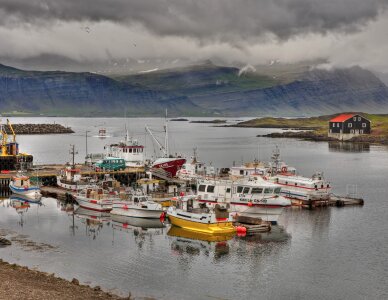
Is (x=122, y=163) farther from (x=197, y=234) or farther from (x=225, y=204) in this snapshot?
(x=197, y=234)

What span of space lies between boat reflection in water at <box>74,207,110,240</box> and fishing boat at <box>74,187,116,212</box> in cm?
53

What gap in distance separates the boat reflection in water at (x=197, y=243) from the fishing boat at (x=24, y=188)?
22.6 m

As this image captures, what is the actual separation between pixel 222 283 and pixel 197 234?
13511 millimetres

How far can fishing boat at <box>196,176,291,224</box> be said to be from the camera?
178ft

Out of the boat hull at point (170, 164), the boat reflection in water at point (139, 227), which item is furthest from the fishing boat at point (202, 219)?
the boat hull at point (170, 164)

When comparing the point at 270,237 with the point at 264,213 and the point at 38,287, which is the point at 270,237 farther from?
the point at 38,287

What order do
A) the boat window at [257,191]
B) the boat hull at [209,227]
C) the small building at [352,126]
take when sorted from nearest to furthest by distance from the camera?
the boat hull at [209,227] → the boat window at [257,191] → the small building at [352,126]

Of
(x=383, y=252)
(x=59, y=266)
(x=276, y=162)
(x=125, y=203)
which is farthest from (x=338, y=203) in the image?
(x=59, y=266)

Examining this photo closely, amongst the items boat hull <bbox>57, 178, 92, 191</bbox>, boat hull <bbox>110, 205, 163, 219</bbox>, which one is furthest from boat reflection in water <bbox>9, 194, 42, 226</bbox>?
boat hull <bbox>110, 205, 163, 219</bbox>

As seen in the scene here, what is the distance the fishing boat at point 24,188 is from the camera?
6619cm

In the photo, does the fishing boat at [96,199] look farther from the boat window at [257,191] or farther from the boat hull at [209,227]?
the boat window at [257,191]

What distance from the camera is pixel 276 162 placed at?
75.2 metres

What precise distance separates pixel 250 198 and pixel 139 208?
1097 centimetres

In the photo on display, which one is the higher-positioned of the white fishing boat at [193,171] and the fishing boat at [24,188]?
the white fishing boat at [193,171]
